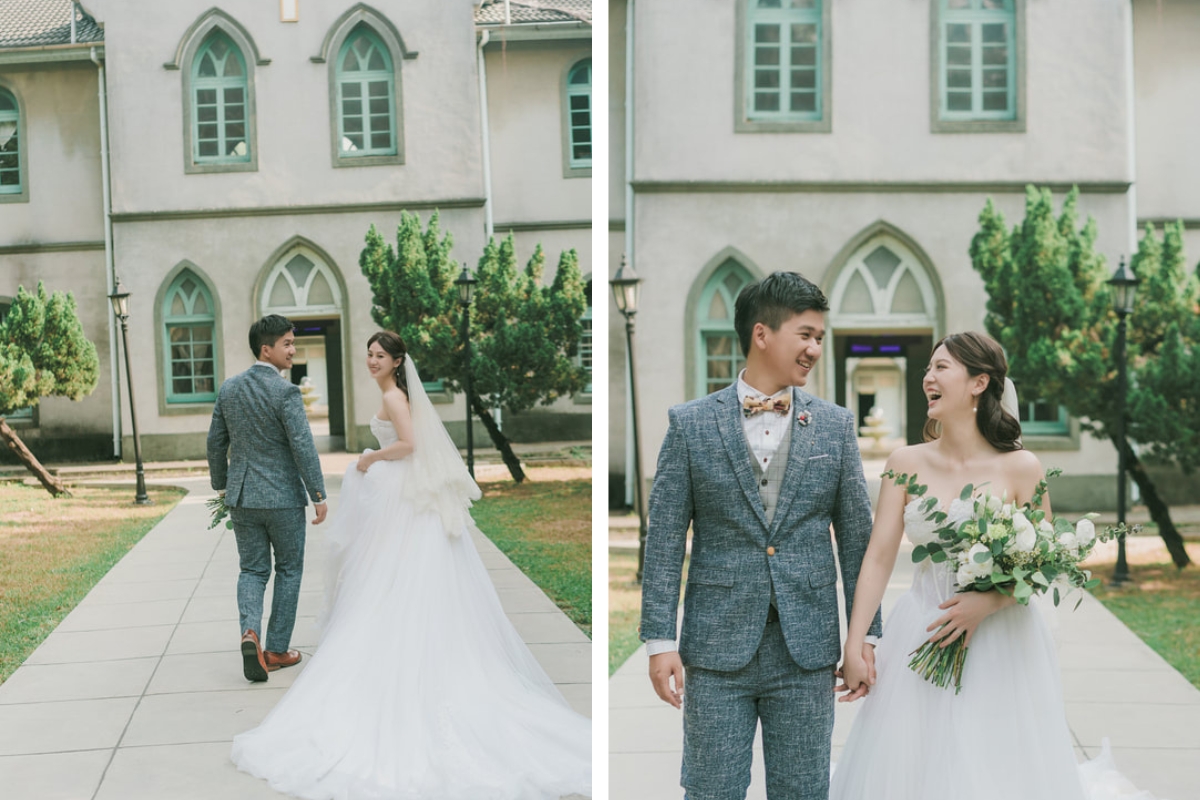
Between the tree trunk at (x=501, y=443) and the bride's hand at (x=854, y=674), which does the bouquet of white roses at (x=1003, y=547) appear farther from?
the tree trunk at (x=501, y=443)

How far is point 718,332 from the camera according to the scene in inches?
267

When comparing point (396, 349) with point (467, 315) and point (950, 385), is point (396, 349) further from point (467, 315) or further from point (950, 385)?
point (950, 385)

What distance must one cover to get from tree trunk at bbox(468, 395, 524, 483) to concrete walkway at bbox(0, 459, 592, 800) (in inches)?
25.3

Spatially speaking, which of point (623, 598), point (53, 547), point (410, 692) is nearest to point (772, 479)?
point (410, 692)

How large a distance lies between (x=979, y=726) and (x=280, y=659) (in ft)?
8.10

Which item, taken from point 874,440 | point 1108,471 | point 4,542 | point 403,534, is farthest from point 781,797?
point 1108,471

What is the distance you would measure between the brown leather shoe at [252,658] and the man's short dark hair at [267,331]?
1043mm

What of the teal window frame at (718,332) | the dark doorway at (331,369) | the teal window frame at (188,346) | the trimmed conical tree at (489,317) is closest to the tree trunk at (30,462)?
the teal window frame at (188,346)

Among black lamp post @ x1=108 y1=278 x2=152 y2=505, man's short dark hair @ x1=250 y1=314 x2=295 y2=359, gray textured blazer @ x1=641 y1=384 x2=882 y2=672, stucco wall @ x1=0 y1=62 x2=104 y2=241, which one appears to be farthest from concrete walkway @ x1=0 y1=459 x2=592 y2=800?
gray textured blazer @ x1=641 y1=384 x2=882 y2=672

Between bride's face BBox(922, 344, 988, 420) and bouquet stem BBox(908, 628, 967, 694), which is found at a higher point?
bride's face BBox(922, 344, 988, 420)

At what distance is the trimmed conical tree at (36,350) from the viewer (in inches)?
158

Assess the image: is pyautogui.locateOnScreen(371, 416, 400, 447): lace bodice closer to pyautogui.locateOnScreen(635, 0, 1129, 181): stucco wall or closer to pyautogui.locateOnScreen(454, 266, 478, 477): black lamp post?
pyautogui.locateOnScreen(454, 266, 478, 477): black lamp post

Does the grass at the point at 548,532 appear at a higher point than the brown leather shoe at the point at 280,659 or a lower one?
higher

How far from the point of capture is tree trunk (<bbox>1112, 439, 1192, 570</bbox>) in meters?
6.12
